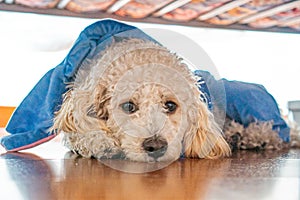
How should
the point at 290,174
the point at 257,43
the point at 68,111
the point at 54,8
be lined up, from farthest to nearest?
the point at 257,43 < the point at 54,8 < the point at 68,111 < the point at 290,174

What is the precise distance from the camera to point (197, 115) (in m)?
1.17

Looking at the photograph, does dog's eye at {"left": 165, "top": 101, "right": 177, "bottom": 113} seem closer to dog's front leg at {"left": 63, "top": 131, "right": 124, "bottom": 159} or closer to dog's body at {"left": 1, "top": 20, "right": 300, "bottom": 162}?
dog's body at {"left": 1, "top": 20, "right": 300, "bottom": 162}

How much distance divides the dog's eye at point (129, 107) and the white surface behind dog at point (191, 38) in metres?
1.97

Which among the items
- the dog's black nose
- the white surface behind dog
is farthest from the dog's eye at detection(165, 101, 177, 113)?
the white surface behind dog

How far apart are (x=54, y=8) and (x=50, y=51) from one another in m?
0.51

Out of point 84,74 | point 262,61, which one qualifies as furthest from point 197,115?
point 262,61

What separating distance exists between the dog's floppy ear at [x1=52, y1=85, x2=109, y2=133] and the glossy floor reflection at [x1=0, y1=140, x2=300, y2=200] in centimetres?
18

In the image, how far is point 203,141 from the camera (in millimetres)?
1161

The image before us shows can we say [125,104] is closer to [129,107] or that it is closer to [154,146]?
[129,107]

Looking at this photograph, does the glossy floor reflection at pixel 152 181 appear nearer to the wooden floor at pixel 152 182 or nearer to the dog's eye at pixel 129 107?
the wooden floor at pixel 152 182

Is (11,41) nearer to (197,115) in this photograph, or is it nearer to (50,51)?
(50,51)

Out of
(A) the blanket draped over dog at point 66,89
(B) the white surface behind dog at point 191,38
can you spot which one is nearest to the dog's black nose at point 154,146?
(A) the blanket draped over dog at point 66,89

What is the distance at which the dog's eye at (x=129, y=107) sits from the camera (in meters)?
1.08

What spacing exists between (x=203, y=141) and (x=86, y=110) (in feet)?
0.93
